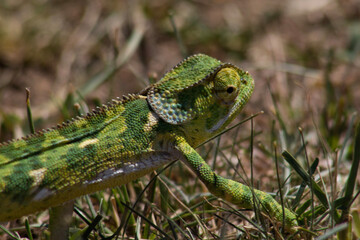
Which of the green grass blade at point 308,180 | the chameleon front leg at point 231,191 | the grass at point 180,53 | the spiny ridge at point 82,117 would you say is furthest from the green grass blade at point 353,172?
the grass at point 180,53

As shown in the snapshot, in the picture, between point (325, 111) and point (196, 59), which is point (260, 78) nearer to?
point (325, 111)

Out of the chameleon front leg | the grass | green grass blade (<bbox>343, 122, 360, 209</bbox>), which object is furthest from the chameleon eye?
the grass

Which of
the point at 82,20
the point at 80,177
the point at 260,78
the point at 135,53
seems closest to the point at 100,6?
the point at 82,20

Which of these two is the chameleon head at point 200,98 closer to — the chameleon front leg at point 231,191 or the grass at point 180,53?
the chameleon front leg at point 231,191

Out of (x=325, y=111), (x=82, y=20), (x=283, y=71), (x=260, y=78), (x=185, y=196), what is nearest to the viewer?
(x=185, y=196)

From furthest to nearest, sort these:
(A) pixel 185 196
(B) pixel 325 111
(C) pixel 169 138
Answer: (B) pixel 325 111, (A) pixel 185 196, (C) pixel 169 138

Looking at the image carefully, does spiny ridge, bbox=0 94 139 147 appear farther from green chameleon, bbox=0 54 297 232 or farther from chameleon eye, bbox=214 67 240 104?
chameleon eye, bbox=214 67 240 104

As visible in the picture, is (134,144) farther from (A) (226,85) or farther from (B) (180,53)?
(B) (180,53)
